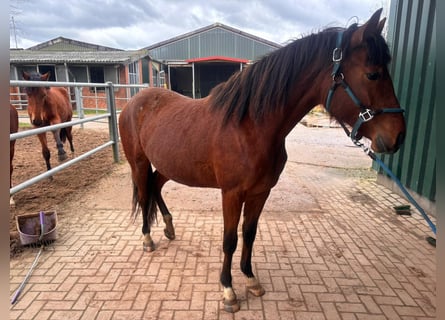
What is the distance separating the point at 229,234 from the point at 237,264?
2.16ft

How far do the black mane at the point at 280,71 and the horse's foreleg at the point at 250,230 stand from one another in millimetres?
667

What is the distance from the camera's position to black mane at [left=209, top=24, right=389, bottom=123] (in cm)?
164

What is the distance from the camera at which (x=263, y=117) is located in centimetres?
188

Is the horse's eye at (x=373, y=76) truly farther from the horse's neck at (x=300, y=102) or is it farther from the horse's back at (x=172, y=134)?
the horse's back at (x=172, y=134)

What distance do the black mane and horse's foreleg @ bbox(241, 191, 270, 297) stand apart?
2.19 ft

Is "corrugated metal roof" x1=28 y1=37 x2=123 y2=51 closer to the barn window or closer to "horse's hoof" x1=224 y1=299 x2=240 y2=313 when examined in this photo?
the barn window

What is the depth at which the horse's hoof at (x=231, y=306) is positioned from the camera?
80.7 inches

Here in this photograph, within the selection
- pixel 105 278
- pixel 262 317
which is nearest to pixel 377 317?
pixel 262 317

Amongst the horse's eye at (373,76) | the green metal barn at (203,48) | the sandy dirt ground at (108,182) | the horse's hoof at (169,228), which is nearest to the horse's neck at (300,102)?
the horse's eye at (373,76)

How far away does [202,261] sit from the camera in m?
2.64

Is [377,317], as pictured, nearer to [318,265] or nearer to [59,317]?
[318,265]

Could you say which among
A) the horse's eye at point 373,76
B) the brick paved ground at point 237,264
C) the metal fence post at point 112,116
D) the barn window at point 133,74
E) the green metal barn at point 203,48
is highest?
the green metal barn at point 203,48

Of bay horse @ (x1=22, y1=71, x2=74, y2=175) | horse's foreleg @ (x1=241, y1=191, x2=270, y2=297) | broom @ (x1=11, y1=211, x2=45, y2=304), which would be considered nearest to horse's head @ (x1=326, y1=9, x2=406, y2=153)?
horse's foreleg @ (x1=241, y1=191, x2=270, y2=297)

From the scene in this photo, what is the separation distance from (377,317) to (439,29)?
2103 mm
